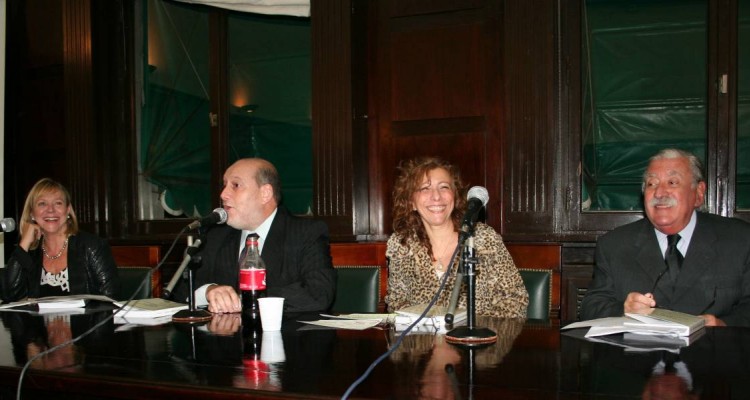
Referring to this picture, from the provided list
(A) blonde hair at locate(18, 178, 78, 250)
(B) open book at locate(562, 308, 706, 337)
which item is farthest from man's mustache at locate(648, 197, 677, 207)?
(A) blonde hair at locate(18, 178, 78, 250)

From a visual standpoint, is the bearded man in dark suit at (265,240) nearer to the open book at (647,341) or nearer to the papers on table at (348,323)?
the papers on table at (348,323)

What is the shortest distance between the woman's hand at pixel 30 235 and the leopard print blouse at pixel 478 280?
190cm

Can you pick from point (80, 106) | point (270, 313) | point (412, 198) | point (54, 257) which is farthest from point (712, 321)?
point (80, 106)

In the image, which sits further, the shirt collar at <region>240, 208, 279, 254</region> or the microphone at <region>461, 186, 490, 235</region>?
the shirt collar at <region>240, 208, 279, 254</region>

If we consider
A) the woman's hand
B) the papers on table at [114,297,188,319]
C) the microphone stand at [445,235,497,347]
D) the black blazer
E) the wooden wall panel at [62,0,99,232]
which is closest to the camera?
the microphone stand at [445,235,497,347]

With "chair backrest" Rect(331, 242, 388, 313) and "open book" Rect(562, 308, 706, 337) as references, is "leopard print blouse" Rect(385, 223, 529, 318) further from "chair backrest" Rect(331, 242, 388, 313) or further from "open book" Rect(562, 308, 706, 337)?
"open book" Rect(562, 308, 706, 337)

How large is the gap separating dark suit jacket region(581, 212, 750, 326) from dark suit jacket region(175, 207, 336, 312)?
1.00 meters

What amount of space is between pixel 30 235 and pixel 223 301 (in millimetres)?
1623

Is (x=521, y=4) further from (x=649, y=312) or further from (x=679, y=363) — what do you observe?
(x=679, y=363)

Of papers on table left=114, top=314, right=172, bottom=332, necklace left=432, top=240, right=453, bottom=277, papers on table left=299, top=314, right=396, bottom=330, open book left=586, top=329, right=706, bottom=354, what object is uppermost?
necklace left=432, top=240, right=453, bottom=277

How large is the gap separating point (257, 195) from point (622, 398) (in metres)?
1.94

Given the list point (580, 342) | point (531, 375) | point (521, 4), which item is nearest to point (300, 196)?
point (521, 4)

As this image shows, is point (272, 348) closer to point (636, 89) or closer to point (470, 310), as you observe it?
Answer: point (470, 310)

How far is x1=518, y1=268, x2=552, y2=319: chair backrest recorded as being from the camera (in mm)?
2506
